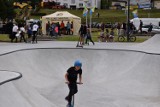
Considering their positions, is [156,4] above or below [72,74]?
above

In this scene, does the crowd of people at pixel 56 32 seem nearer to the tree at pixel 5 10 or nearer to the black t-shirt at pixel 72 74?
the black t-shirt at pixel 72 74

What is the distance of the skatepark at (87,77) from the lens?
10.5 meters

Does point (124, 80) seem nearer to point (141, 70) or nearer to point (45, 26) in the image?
point (141, 70)

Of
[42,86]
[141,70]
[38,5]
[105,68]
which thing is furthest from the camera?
[38,5]

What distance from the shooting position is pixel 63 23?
3634cm

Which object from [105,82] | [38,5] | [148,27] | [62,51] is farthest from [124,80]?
[38,5]

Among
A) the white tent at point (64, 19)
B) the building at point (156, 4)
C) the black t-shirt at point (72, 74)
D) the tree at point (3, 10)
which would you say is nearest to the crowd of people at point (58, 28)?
the white tent at point (64, 19)

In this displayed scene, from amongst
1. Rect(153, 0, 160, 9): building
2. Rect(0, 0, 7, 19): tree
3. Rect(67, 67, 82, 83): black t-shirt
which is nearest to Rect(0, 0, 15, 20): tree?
Rect(0, 0, 7, 19): tree

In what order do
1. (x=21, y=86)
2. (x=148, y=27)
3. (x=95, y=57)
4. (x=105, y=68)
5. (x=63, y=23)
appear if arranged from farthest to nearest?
(x=148, y=27) → (x=63, y=23) → (x=95, y=57) → (x=105, y=68) → (x=21, y=86)

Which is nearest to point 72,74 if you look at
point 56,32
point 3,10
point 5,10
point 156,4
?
point 56,32

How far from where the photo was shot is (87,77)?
15.6 m

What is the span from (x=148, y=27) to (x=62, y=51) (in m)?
27.8

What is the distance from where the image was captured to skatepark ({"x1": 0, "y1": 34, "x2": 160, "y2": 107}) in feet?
34.5

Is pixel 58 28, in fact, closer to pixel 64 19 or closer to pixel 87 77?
pixel 64 19
